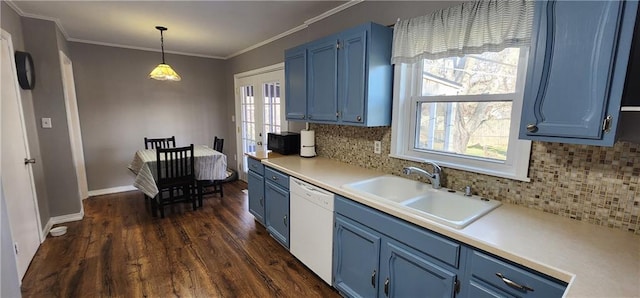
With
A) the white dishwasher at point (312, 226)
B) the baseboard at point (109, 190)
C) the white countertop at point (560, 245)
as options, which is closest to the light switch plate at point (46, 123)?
the baseboard at point (109, 190)

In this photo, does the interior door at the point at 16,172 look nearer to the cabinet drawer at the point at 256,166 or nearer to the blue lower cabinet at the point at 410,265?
the cabinet drawer at the point at 256,166

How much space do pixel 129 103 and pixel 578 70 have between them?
17.2 feet

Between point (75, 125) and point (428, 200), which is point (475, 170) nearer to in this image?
point (428, 200)

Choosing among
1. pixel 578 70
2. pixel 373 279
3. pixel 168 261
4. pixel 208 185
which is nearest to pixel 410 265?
pixel 373 279

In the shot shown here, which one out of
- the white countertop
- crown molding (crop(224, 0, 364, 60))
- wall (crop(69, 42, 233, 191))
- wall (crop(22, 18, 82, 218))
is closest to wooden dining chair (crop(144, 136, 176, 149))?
wall (crop(69, 42, 233, 191))

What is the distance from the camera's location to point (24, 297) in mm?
1982

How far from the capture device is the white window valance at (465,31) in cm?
142

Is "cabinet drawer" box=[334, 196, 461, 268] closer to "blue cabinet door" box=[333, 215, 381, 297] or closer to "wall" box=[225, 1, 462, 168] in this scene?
"blue cabinet door" box=[333, 215, 381, 297]

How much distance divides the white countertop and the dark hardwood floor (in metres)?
1.19

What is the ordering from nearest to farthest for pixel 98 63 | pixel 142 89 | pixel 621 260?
pixel 621 260 → pixel 98 63 → pixel 142 89

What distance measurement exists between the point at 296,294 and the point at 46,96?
3.39 m

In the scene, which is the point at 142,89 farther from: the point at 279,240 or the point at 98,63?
the point at 279,240

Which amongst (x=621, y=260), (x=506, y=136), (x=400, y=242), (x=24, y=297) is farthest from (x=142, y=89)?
(x=621, y=260)

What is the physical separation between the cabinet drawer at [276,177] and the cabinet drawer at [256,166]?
0.09 meters
